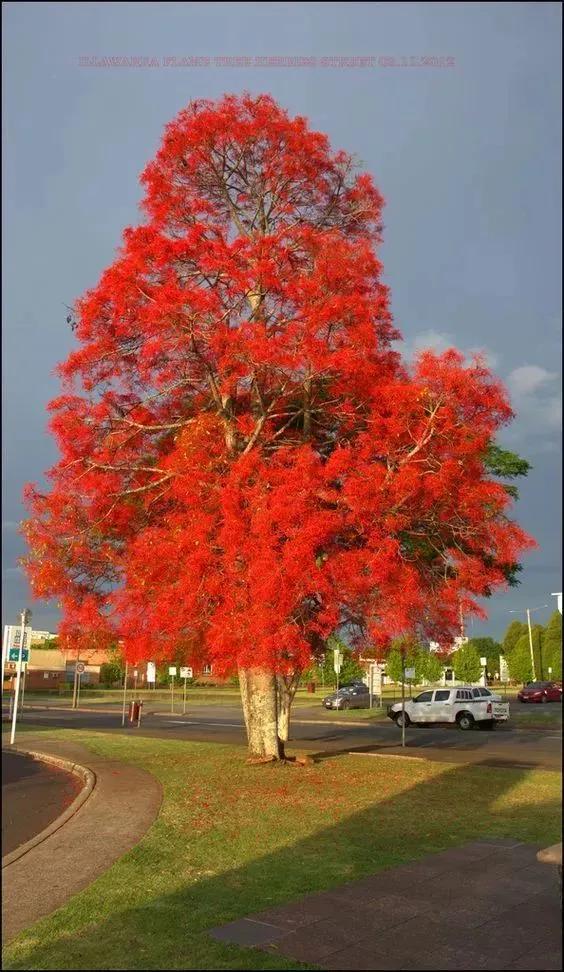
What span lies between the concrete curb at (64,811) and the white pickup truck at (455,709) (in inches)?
600

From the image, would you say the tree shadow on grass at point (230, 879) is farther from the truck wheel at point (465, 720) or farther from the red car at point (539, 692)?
the red car at point (539, 692)

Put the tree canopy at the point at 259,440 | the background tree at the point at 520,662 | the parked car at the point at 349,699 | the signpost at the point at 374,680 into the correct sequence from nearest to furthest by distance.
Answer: the tree canopy at the point at 259,440 < the signpost at the point at 374,680 < the parked car at the point at 349,699 < the background tree at the point at 520,662

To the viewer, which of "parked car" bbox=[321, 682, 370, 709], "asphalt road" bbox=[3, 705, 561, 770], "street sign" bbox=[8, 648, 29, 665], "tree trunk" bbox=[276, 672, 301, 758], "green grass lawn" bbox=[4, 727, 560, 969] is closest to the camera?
"green grass lawn" bbox=[4, 727, 560, 969]

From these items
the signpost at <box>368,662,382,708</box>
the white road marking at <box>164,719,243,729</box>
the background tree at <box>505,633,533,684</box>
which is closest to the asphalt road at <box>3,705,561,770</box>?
the white road marking at <box>164,719,243,729</box>

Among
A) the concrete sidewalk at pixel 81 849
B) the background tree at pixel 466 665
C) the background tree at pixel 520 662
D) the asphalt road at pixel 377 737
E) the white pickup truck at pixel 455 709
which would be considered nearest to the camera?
the concrete sidewalk at pixel 81 849

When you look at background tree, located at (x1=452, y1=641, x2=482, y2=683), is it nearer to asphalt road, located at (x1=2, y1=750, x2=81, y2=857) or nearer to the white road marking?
the white road marking

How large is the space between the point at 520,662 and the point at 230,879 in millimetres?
50089

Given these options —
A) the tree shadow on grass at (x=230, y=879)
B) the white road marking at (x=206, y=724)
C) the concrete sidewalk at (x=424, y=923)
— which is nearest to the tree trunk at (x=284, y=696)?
the tree shadow on grass at (x=230, y=879)

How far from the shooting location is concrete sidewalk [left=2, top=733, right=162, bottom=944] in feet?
21.2

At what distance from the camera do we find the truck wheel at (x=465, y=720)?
95.6ft

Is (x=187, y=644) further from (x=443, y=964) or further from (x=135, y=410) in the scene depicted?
(x=443, y=964)

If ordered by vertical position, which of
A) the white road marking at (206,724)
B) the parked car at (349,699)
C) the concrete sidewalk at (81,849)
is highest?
the concrete sidewalk at (81,849)

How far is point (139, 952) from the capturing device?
511 centimetres

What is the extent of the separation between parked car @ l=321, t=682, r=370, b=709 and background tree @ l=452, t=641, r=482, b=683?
973cm
